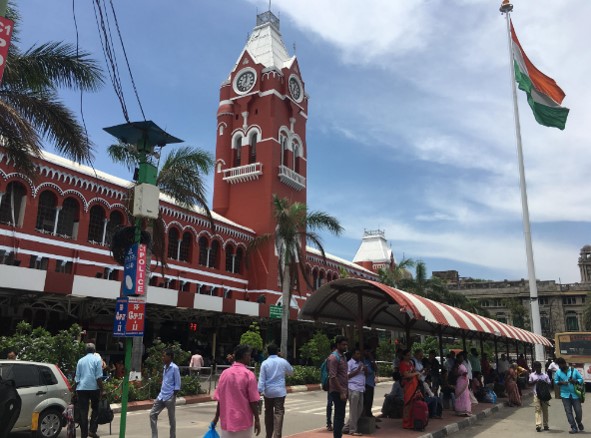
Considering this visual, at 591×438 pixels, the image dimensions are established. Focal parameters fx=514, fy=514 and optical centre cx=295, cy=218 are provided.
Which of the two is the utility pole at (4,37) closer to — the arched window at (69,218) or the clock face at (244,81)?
the arched window at (69,218)

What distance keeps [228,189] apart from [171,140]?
31.0 m

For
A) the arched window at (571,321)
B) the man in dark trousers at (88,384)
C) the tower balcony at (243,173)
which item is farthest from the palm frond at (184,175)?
the arched window at (571,321)

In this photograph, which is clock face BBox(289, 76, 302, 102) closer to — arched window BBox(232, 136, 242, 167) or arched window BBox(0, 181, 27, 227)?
arched window BBox(232, 136, 242, 167)

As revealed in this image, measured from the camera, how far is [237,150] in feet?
132

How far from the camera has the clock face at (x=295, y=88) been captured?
41031 millimetres

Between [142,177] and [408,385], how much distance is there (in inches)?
271

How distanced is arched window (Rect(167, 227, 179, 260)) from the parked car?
2036cm

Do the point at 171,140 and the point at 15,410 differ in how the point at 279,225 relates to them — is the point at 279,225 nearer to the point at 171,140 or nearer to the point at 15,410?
the point at 171,140

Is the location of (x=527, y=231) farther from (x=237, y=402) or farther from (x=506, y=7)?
(x=237, y=402)

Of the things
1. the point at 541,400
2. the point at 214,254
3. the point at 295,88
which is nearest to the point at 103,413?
the point at 541,400

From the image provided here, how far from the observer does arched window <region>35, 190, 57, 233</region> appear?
23391 millimetres

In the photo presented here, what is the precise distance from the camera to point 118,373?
17656 mm

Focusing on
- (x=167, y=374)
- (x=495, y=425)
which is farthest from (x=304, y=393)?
(x=167, y=374)

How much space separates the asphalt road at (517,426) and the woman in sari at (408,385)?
1.11m
